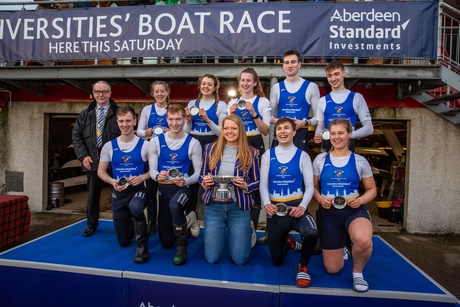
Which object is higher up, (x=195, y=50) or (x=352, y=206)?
(x=195, y=50)

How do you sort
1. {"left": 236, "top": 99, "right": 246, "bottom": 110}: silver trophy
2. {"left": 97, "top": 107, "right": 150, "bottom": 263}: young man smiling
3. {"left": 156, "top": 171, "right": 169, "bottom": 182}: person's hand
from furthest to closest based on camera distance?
{"left": 97, "top": 107, "right": 150, "bottom": 263}: young man smiling < {"left": 236, "top": 99, "right": 246, "bottom": 110}: silver trophy < {"left": 156, "top": 171, "right": 169, "bottom": 182}: person's hand

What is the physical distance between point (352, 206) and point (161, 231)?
2.20 meters

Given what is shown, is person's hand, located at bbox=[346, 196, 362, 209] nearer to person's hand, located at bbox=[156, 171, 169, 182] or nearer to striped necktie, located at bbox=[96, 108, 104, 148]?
person's hand, located at bbox=[156, 171, 169, 182]

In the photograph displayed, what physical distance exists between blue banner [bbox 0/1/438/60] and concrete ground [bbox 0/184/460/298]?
358 centimetres

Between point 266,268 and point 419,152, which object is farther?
point 419,152

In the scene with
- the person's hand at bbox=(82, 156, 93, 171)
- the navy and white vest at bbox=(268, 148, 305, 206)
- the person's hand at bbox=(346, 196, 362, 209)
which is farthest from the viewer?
the person's hand at bbox=(82, 156, 93, 171)

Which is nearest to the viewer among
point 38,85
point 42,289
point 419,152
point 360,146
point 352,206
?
point 352,206

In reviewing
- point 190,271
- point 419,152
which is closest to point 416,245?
point 419,152

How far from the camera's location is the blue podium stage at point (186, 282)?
2.90m

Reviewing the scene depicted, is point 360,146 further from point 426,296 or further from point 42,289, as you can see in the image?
point 42,289

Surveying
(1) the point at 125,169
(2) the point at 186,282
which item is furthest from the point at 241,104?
(2) the point at 186,282

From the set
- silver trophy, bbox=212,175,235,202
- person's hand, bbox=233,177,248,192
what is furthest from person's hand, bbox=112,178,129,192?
person's hand, bbox=233,177,248,192

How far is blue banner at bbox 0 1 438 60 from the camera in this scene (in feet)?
18.0

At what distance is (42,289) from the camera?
10.9ft
